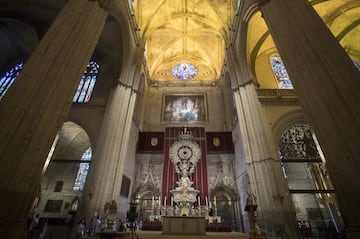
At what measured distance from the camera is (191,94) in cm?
1753

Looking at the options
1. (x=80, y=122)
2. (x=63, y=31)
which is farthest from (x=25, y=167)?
(x=80, y=122)

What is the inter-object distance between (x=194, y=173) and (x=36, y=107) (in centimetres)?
1025

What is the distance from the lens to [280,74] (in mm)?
12328

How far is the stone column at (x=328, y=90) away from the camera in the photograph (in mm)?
3338

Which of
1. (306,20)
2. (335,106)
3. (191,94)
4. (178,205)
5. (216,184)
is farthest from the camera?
(191,94)

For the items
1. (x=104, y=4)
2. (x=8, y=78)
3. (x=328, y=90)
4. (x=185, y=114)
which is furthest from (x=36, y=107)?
(x=8, y=78)

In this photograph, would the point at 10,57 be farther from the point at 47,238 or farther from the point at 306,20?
the point at 306,20

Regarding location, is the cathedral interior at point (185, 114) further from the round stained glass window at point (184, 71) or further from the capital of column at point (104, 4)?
the round stained glass window at point (184, 71)

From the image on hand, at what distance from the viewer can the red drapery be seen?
1175 centimetres

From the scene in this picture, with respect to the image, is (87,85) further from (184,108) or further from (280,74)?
(280,74)

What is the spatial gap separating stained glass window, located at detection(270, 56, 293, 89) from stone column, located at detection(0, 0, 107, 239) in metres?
11.5

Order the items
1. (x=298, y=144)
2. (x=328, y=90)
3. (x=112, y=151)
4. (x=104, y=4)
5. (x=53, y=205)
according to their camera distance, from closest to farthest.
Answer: (x=328, y=90), (x=104, y=4), (x=112, y=151), (x=298, y=144), (x=53, y=205)

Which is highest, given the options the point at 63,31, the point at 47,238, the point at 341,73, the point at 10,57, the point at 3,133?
the point at 10,57

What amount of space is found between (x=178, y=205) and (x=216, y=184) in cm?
330
